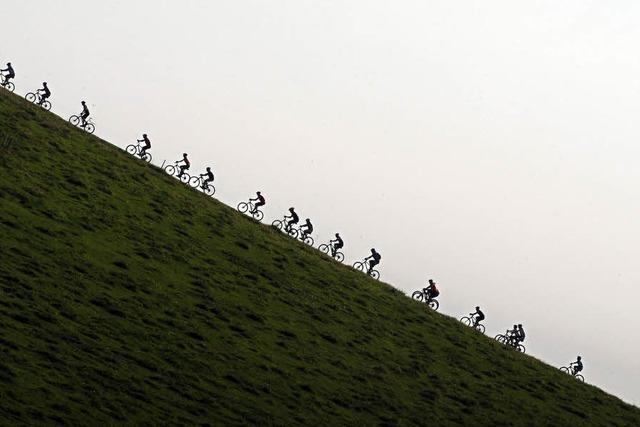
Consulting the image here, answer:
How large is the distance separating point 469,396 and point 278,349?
1076cm

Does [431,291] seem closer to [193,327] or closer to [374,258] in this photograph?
[374,258]

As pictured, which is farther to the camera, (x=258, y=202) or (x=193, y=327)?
(x=258, y=202)

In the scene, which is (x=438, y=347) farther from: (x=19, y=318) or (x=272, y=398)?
(x=19, y=318)

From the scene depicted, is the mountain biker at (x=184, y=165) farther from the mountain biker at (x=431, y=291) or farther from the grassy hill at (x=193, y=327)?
the mountain biker at (x=431, y=291)

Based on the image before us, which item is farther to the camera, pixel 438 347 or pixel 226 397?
pixel 438 347

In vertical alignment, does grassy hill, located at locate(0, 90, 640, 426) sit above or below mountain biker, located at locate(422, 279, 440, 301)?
below

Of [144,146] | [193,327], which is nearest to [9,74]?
[144,146]

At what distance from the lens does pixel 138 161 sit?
7475 cm

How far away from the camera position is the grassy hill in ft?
109

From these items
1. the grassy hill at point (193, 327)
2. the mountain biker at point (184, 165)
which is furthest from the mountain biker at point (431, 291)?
the mountain biker at point (184, 165)

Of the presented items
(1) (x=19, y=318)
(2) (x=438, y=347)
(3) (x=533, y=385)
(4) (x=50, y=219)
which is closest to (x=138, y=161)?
(4) (x=50, y=219)

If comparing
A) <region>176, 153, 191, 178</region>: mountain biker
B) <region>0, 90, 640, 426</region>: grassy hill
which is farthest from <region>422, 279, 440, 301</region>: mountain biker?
<region>176, 153, 191, 178</region>: mountain biker

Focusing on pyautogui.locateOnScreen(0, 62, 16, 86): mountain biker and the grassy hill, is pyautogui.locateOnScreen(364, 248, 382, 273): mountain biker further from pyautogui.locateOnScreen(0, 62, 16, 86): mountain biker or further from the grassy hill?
pyautogui.locateOnScreen(0, 62, 16, 86): mountain biker

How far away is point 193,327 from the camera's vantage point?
43250 millimetres
